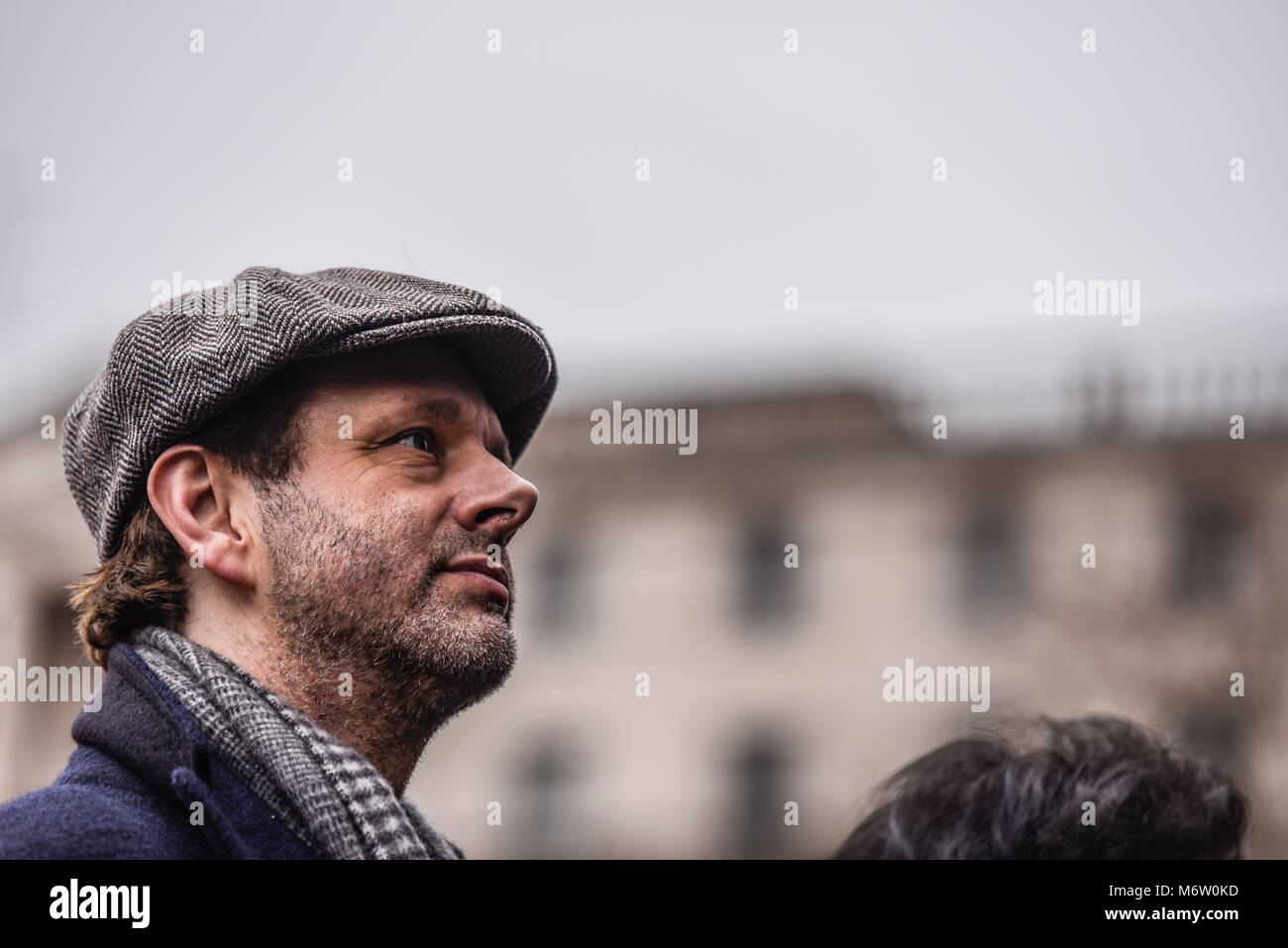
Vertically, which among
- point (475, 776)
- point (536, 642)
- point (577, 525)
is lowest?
point (475, 776)

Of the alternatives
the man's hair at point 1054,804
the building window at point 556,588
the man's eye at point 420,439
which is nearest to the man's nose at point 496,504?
the man's eye at point 420,439

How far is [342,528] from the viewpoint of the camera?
2.43 meters

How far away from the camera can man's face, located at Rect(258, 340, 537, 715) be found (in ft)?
7.84

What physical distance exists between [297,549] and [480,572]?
0.30 meters

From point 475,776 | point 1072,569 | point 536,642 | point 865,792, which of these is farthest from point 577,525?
point 865,792

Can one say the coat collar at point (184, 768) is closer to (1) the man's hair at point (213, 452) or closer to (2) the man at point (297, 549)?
(2) the man at point (297, 549)

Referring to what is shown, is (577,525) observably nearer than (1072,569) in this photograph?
No

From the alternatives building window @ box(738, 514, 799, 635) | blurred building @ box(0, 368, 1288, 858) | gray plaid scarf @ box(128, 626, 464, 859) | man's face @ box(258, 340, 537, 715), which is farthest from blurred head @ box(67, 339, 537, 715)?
building window @ box(738, 514, 799, 635)

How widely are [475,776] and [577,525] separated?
4.10 metres

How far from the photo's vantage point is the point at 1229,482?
66.9 feet

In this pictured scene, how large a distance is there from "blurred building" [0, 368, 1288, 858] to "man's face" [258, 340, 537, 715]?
53.6 feet

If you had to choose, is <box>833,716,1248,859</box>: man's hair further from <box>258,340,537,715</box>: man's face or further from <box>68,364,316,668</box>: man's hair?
<box>68,364,316,668</box>: man's hair

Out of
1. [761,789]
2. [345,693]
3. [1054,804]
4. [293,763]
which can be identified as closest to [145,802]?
[293,763]
